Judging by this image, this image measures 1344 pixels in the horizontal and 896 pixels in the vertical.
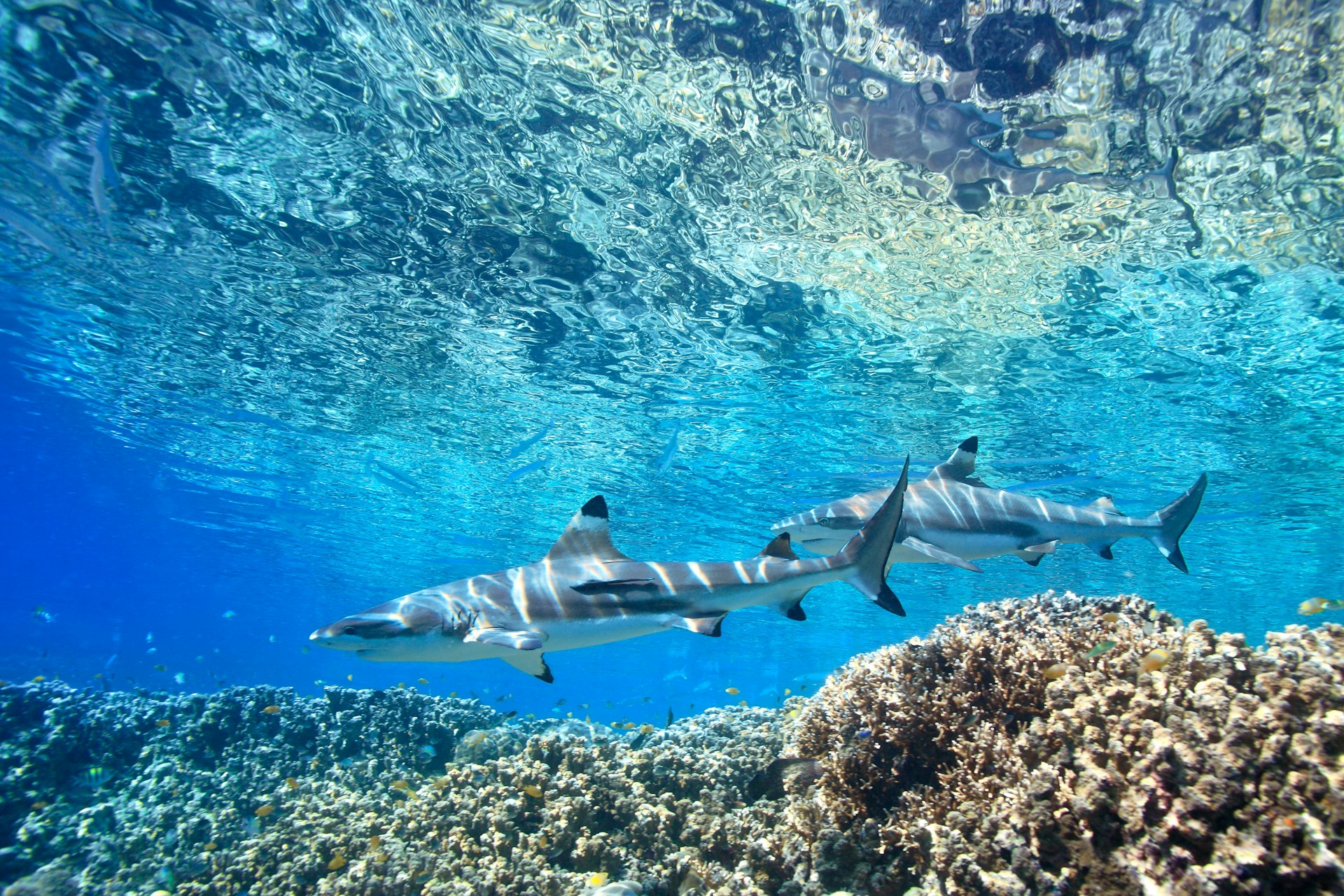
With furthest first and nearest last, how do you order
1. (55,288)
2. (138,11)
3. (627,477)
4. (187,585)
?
1. (187,585)
2. (627,477)
3. (55,288)
4. (138,11)

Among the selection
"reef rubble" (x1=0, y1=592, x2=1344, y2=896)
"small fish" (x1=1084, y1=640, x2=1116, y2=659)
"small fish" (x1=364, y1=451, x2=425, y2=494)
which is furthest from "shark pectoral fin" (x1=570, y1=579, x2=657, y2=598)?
"small fish" (x1=364, y1=451, x2=425, y2=494)

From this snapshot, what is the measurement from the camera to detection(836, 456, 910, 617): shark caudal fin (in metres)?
5.50

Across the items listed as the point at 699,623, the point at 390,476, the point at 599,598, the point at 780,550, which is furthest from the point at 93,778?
the point at 390,476

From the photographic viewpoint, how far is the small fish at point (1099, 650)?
4496 mm

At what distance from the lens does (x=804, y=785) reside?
6098 millimetres

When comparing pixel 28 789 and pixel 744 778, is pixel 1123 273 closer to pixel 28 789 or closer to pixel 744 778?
pixel 744 778

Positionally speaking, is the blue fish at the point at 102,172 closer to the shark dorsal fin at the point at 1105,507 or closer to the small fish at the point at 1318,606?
the shark dorsal fin at the point at 1105,507

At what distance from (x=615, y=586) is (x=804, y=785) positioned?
2.82 m

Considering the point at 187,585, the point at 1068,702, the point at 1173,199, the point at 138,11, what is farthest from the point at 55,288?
the point at 187,585

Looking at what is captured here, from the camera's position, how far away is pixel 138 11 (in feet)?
25.4

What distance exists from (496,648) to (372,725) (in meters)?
7.45

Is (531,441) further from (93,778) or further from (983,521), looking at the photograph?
(983,521)

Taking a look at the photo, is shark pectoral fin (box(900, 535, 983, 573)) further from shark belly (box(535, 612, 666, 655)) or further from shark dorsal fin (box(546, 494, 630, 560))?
shark dorsal fin (box(546, 494, 630, 560))

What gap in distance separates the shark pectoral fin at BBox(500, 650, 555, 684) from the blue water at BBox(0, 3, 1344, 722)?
24.9 ft
